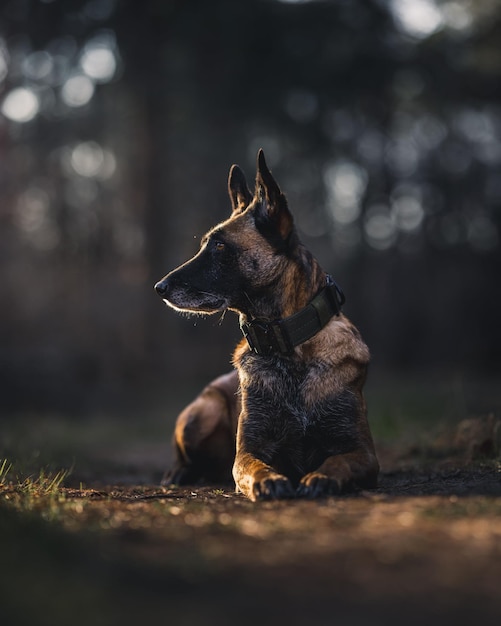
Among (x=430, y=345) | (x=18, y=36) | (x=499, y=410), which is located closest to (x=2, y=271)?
(x=18, y=36)

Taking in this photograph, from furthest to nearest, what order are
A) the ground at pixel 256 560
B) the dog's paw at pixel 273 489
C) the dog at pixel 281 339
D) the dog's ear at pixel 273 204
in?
the dog's ear at pixel 273 204
the dog at pixel 281 339
the dog's paw at pixel 273 489
the ground at pixel 256 560

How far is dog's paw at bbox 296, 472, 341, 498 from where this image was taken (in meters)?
3.92

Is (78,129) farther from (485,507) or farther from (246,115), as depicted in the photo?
(485,507)

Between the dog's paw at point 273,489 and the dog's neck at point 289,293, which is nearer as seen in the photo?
the dog's paw at point 273,489

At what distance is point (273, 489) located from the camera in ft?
12.9

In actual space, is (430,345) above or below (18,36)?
below

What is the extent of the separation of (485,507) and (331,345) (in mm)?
1780

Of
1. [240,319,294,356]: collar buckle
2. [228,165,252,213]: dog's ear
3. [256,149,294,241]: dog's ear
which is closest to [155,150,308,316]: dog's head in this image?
[256,149,294,241]: dog's ear

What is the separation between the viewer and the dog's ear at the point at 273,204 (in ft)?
15.9

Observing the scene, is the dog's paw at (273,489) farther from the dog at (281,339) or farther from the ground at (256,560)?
the dog at (281,339)

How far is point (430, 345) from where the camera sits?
22.0 meters

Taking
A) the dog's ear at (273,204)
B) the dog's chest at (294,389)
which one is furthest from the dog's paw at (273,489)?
the dog's ear at (273,204)

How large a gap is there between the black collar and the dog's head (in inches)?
6.0

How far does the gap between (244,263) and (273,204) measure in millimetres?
404
